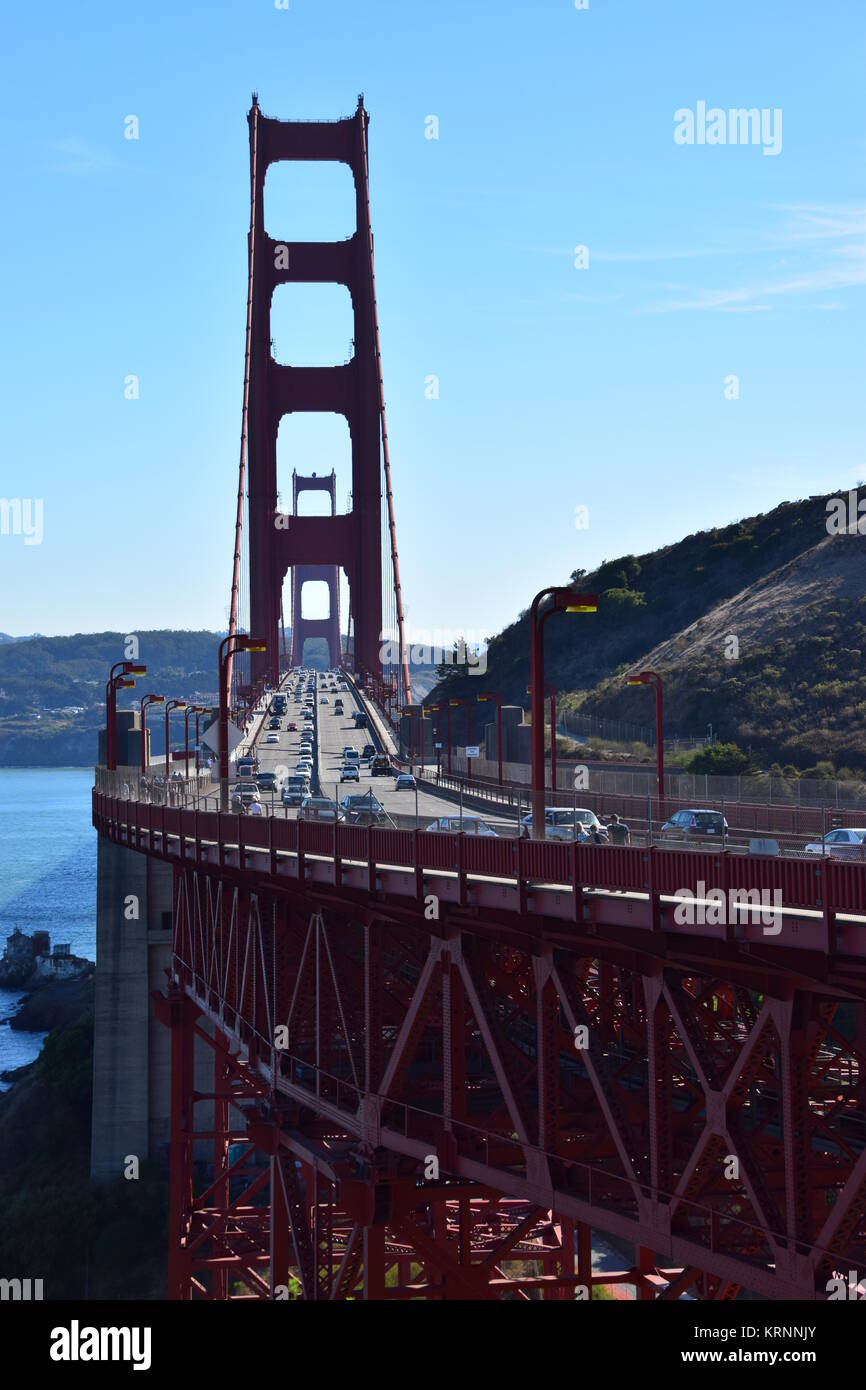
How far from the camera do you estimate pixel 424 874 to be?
17.3 metres

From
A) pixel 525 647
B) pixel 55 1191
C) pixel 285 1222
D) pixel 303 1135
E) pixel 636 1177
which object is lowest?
pixel 55 1191

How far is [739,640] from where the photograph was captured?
80.9 metres

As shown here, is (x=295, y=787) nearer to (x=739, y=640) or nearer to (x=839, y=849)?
(x=739, y=640)

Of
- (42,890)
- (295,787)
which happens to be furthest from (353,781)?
(42,890)

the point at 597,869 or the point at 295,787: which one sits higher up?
the point at 597,869

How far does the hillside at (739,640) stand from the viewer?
68188mm

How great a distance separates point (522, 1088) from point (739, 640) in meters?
64.2

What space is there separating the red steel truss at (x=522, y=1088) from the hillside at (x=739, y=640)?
126 ft

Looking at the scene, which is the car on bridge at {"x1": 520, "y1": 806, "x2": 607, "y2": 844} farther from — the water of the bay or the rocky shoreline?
the rocky shoreline

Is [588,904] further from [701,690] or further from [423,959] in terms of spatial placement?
[701,690]

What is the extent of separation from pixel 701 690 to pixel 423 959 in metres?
56.9

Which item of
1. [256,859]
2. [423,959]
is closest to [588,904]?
[423,959]

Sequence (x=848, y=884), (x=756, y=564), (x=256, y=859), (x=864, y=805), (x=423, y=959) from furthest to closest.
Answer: (x=756, y=564), (x=864, y=805), (x=256, y=859), (x=423, y=959), (x=848, y=884)

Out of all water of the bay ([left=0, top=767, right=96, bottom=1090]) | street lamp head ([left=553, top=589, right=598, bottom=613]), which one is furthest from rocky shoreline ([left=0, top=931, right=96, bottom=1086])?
street lamp head ([left=553, top=589, right=598, bottom=613])
